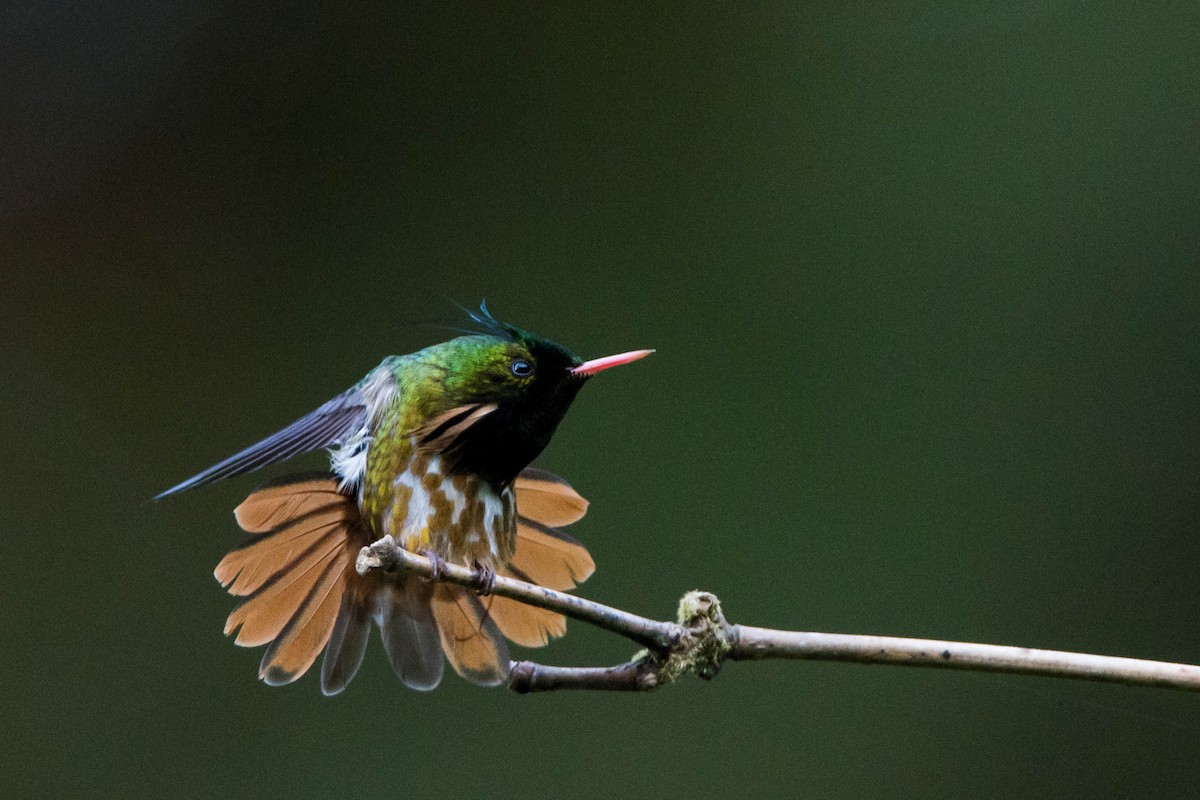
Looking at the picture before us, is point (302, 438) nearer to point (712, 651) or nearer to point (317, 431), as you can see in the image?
point (317, 431)

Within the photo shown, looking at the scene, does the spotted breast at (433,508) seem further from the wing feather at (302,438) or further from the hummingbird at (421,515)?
the wing feather at (302,438)

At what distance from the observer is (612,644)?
2.34 metres

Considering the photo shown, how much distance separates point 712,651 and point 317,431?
70 centimetres

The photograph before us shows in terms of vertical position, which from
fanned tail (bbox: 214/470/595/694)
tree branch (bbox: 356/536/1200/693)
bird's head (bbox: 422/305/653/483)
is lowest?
tree branch (bbox: 356/536/1200/693)

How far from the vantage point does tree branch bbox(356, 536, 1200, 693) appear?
40.8 inches

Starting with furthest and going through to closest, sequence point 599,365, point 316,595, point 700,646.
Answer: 1. point 316,595
2. point 599,365
3. point 700,646

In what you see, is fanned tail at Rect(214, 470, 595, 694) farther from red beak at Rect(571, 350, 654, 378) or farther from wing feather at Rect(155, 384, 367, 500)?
red beak at Rect(571, 350, 654, 378)

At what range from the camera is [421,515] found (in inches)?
62.5

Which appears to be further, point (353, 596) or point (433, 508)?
point (353, 596)

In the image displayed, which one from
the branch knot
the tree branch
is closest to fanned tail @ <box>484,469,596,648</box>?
the tree branch

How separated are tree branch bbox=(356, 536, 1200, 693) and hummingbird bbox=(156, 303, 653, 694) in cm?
36

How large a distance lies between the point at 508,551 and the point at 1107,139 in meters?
1.73

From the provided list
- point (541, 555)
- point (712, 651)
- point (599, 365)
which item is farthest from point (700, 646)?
point (541, 555)

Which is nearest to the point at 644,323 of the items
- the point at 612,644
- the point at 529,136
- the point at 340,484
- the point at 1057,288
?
the point at 529,136
